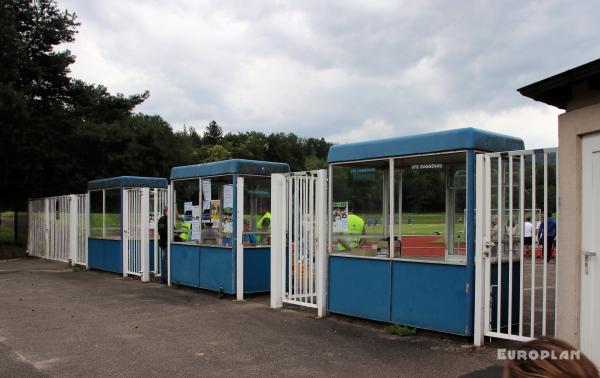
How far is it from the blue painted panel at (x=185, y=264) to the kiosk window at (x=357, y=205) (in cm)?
415

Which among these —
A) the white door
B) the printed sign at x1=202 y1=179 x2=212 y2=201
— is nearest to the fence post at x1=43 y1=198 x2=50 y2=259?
the printed sign at x1=202 y1=179 x2=212 y2=201

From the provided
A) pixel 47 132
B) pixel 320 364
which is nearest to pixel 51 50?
pixel 47 132

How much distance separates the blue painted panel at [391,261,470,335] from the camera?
703cm

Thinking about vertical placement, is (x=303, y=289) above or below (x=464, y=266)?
below

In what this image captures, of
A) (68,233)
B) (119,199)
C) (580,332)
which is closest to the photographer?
(580,332)

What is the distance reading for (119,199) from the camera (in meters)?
15.4

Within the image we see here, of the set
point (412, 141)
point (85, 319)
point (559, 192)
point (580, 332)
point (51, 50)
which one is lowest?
point (85, 319)

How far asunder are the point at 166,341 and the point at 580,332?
4906mm

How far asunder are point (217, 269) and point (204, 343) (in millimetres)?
4009

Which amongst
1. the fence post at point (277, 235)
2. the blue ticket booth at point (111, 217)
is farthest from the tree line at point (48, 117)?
the fence post at point (277, 235)

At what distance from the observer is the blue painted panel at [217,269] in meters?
10.9

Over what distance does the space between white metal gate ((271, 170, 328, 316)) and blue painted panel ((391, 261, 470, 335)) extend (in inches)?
60.0

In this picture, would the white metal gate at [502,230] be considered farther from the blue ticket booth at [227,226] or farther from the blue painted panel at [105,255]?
the blue painted panel at [105,255]

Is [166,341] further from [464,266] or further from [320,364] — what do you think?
[464,266]
